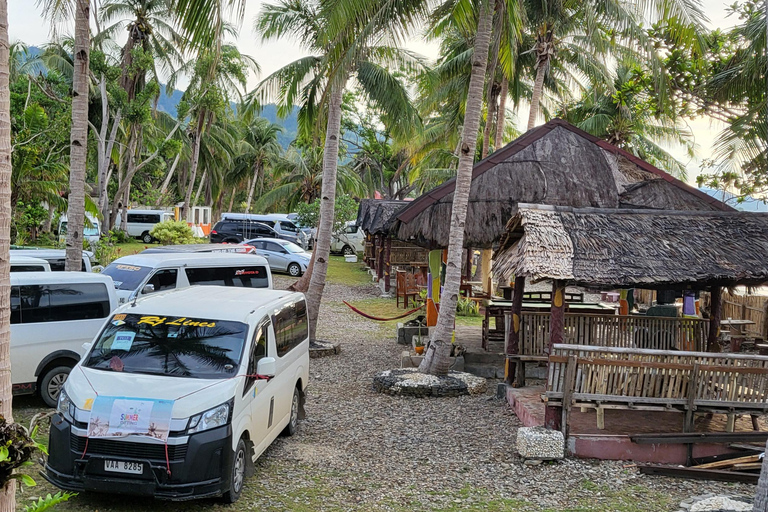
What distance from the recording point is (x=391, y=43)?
12172mm

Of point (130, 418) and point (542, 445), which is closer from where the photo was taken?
point (130, 418)

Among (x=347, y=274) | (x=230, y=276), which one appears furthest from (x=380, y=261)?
(x=230, y=276)

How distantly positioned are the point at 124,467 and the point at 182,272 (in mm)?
7912

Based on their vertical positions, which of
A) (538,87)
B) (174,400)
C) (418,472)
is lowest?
(418,472)

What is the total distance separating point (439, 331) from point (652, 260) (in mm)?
3789

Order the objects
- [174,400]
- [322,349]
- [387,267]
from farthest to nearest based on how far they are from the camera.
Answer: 1. [387,267]
2. [322,349]
3. [174,400]

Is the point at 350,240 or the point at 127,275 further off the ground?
the point at 350,240

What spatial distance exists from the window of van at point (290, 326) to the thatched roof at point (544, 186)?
17.3 feet

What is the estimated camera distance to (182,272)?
1377 centimetres

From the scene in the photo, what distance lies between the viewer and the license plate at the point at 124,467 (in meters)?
6.17

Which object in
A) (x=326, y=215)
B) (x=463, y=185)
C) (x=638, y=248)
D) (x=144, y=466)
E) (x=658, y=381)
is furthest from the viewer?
(x=326, y=215)

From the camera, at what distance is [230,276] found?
1433 cm

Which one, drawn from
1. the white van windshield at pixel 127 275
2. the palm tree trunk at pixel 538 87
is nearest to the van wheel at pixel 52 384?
the white van windshield at pixel 127 275

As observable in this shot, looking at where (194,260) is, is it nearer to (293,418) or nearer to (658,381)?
(293,418)
